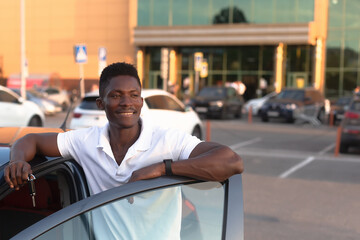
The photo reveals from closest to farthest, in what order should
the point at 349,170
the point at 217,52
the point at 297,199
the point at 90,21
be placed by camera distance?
the point at 297,199
the point at 349,170
the point at 217,52
the point at 90,21

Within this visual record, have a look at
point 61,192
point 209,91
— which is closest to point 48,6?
point 209,91

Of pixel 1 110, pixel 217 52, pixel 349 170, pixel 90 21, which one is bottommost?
pixel 349 170

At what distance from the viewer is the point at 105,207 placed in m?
1.86

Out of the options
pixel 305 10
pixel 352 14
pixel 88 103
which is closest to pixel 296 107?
pixel 88 103

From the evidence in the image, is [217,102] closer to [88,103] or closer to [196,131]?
[196,131]

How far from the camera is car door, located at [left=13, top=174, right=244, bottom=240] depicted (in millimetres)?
1784

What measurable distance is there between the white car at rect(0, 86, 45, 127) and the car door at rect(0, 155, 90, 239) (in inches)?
385

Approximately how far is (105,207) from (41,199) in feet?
3.48

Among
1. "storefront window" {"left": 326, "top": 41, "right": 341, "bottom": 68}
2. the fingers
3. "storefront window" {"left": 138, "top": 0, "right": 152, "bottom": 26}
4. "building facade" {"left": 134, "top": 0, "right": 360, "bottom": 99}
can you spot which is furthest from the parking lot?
"storefront window" {"left": 138, "top": 0, "right": 152, "bottom": 26}

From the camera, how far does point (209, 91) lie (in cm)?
2308

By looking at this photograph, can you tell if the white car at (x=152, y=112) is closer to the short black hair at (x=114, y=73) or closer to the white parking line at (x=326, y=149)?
the white parking line at (x=326, y=149)

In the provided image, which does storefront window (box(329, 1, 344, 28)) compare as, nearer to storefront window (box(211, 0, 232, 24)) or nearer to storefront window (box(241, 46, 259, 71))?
storefront window (box(241, 46, 259, 71))

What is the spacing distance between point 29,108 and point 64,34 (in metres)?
31.7

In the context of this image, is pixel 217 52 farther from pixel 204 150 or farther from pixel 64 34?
pixel 204 150
